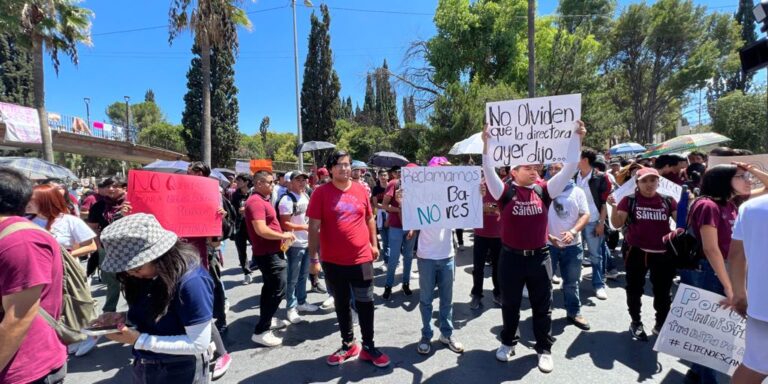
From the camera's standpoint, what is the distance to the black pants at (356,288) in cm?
349

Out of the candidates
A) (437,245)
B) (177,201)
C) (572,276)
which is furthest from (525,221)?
(177,201)

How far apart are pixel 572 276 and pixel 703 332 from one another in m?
1.49

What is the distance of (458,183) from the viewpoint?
12.3ft

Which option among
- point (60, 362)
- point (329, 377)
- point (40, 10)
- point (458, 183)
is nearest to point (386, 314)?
point (329, 377)

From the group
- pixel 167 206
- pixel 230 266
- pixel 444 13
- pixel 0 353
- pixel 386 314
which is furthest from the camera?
pixel 444 13

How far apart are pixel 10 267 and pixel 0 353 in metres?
0.36

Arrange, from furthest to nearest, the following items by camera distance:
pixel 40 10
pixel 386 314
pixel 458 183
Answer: pixel 40 10 → pixel 386 314 → pixel 458 183

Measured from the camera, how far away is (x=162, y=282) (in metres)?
1.74

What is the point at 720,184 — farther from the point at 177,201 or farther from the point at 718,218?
the point at 177,201

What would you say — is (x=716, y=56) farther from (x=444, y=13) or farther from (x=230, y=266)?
(x=230, y=266)

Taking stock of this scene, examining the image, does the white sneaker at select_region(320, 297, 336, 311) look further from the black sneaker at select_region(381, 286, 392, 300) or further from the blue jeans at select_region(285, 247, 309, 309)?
the black sneaker at select_region(381, 286, 392, 300)

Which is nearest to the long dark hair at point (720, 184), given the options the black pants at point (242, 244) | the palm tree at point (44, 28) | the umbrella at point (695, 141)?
the black pants at point (242, 244)

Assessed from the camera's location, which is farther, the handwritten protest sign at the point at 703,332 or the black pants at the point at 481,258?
the black pants at the point at 481,258

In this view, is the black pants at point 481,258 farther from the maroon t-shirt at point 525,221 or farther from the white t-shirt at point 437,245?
the maroon t-shirt at point 525,221
